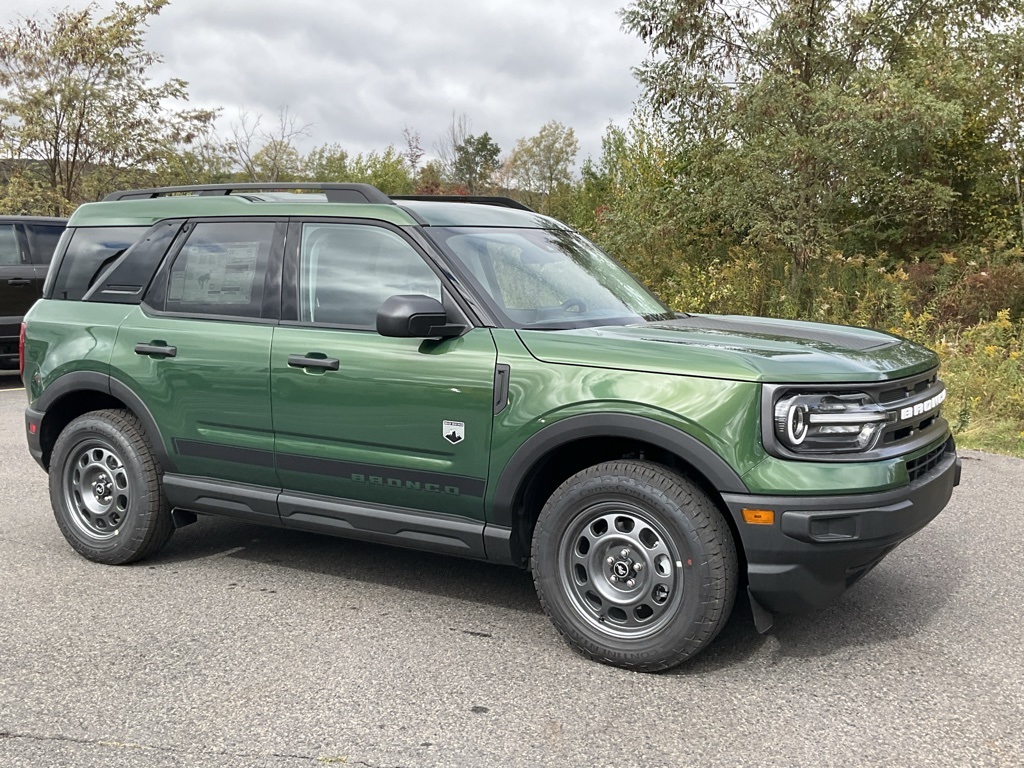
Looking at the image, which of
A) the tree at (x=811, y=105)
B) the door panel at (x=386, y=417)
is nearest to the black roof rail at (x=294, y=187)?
the door panel at (x=386, y=417)

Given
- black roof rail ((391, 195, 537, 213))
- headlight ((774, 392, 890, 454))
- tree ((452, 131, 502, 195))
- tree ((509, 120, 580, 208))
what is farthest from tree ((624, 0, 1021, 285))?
tree ((509, 120, 580, 208))

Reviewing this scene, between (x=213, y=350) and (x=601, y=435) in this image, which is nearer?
(x=601, y=435)

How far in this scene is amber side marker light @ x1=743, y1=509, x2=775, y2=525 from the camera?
→ 3.55 m

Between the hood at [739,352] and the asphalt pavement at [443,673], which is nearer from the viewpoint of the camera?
the asphalt pavement at [443,673]

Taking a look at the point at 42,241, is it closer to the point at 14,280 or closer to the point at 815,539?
the point at 14,280

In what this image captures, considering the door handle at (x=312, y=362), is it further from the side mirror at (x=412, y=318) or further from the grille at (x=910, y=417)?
the grille at (x=910, y=417)

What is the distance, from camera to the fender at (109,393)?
4980 millimetres

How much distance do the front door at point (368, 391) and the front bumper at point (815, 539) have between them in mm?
1149

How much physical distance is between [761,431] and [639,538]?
64 centimetres

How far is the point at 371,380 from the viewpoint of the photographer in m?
4.30

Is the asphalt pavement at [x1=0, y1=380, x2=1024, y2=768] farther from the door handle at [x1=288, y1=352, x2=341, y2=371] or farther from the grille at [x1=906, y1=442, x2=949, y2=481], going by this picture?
the door handle at [x1=288, y1=352, x2=341, y2=371]

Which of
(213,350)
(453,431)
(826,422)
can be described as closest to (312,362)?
(213,350)

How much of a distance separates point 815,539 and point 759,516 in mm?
207

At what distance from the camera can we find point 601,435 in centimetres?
384
